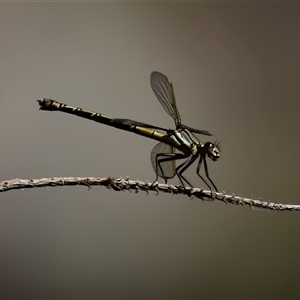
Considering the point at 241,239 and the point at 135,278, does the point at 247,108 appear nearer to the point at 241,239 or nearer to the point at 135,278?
the point at 241,239

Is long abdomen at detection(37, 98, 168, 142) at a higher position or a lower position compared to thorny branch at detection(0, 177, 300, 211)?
higher

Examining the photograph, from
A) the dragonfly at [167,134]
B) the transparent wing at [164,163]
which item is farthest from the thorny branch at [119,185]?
the transparent wing at [164,163]

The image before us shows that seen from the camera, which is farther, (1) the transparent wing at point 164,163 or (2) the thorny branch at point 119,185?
(1) the transparent wing at point 164,163

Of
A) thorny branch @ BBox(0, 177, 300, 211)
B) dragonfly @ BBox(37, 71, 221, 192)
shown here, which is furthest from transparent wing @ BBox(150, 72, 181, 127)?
thorny branch @ BBox(0, 177, 300, 211)

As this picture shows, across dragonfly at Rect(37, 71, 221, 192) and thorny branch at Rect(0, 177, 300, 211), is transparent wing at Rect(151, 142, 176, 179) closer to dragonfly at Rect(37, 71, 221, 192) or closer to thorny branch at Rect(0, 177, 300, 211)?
dragonfly at Rect(37, 71, 221, 192)

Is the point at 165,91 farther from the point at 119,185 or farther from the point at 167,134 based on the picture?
the point at 119,185

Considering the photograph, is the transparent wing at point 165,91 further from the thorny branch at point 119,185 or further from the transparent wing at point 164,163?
the thorny branch at point 119,185

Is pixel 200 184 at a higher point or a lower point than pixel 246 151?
lower

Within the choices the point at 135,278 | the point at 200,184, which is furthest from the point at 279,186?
the point at 135,278
